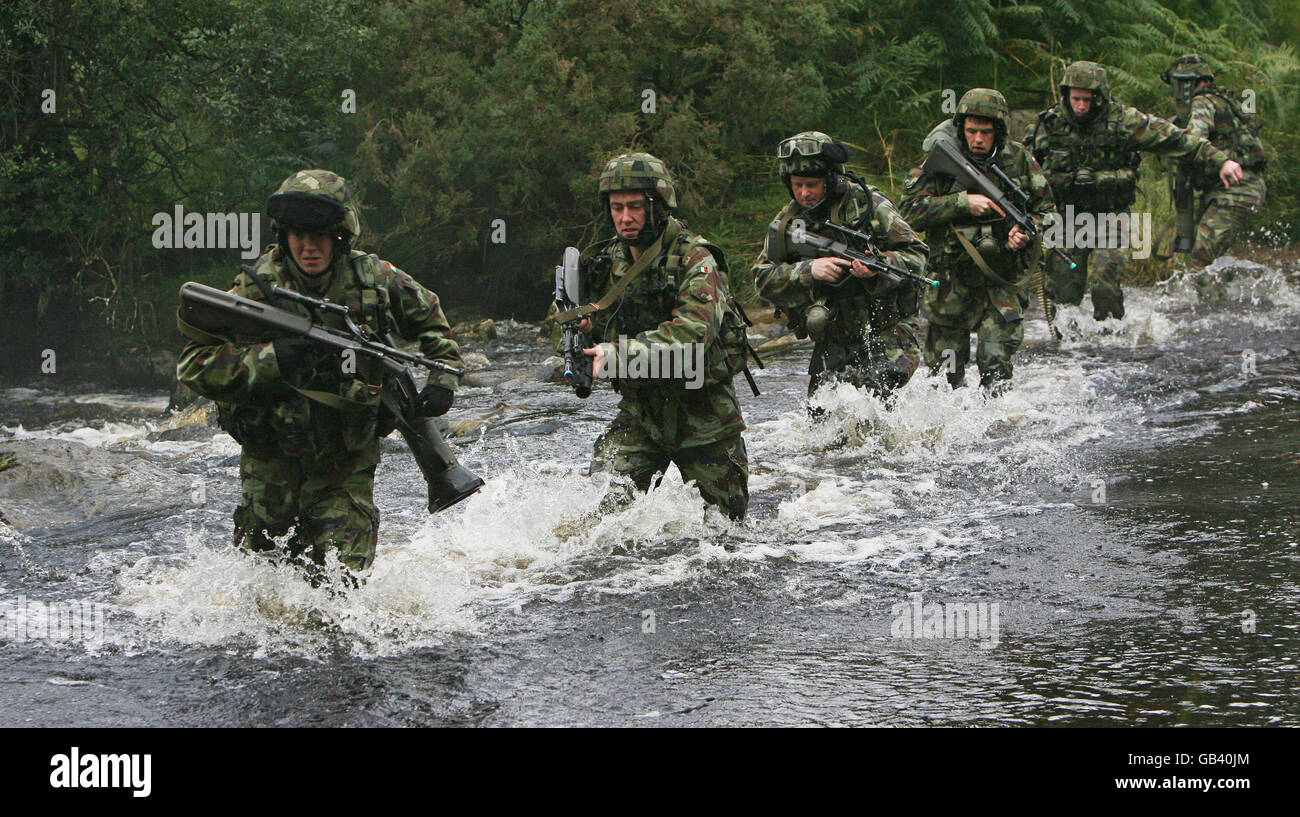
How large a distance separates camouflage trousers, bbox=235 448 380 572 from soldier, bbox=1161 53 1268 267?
9885 mm

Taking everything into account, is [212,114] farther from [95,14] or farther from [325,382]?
[325,382]

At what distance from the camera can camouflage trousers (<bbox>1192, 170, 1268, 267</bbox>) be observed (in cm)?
1329

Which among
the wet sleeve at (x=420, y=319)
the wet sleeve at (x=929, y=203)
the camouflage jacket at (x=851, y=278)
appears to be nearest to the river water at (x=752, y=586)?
the camouflage jacket at (x=851, y=278)

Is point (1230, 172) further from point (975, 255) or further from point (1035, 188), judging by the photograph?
point (975, 255)

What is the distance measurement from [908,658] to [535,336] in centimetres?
1024

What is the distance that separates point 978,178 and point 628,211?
365 cm

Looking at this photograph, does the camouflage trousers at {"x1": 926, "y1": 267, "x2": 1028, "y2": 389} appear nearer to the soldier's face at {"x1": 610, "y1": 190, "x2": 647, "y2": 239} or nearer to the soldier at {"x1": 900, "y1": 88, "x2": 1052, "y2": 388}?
the soldier at {"x1": 900, "y1": 88, "x2": 1052, "y2": 388}

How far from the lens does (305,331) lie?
5059mm

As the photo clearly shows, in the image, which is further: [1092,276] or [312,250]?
[1092,276]


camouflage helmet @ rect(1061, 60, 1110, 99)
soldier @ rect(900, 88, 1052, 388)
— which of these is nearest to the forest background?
camouflage helmet @ rect(1061, 60, 1110, 99)

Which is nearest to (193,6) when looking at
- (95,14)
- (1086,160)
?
(95,14)

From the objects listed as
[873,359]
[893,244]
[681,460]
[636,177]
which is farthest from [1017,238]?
[636,177]

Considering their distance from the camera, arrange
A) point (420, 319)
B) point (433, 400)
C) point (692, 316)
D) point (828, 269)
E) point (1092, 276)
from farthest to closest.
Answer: point (1092, 276) → point (828, 269) → point (692, 316) → point (420, 319) → point (433, 400)

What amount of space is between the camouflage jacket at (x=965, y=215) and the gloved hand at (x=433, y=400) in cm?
475
